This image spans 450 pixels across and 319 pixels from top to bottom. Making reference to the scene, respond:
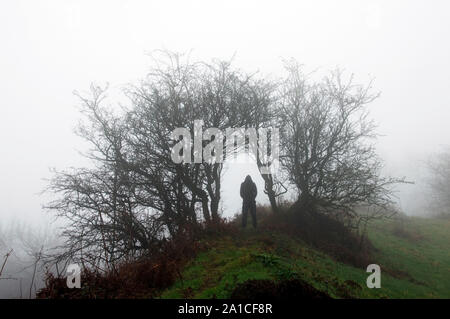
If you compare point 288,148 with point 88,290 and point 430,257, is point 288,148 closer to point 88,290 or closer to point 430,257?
point 430,257

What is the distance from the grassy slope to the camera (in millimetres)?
7898

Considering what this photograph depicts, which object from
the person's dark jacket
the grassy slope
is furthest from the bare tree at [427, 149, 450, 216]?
the person's dark jacket

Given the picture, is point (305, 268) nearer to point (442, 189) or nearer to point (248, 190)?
point (248, 190)

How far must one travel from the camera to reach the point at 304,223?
1586cm

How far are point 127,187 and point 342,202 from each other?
39.2 feet

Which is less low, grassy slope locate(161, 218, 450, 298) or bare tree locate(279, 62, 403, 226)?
bare tree locate(279, 62, 403, 226)

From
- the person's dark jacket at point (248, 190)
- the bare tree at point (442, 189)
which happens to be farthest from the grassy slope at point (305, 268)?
the bare tree at point (442, 189)

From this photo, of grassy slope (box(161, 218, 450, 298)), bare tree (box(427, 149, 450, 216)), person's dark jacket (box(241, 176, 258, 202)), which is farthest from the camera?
bare tree (box(427, 149, 450, 216))

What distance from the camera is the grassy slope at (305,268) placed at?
790cm

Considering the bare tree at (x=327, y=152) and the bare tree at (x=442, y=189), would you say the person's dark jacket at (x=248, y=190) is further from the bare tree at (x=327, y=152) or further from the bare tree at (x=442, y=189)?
the bare tree at (x=442, y=189)

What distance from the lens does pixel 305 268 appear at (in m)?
9.50

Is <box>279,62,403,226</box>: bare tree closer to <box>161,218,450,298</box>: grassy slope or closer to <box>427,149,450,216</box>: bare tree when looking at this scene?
<box>161,218,450,298</box>: grassy slope

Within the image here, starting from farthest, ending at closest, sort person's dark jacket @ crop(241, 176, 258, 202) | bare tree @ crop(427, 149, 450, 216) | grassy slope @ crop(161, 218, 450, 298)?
bare tree @ crop(427, 149, 450, 216)
person's dark jacket @ crop(241, 176, 258, 202)
grassy slope @ crop(161, 218, 450, 298)
